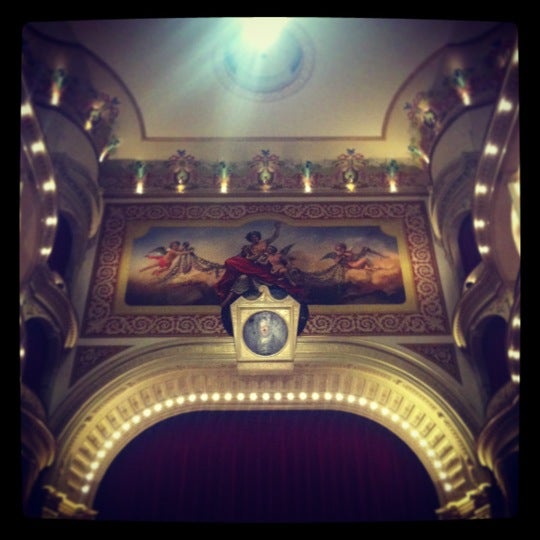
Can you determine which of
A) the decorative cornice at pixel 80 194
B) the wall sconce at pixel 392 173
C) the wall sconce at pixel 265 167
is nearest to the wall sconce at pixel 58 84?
the decorative cornice at pixel 80 194

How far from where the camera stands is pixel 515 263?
20.4 feet

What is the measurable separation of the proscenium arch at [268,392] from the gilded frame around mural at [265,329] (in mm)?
135

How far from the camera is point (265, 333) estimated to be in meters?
6.66

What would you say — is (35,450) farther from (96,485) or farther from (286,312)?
(286,312)

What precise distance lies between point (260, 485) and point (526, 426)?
3.09 meters

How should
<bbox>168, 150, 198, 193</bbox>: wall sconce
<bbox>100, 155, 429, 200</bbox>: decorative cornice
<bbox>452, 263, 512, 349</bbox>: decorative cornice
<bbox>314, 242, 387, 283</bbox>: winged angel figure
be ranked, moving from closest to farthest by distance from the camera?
1. <bbox>452, 263, 512, 349</bbox>: decorative cornice
2. <bbox>314, 242, 387, 283</bbox>: winged angel figure
3. <bbox>100, 155, 429, 200</bbox>: decorative cornice
4. <bbox>168, 150, 198, 193</bbox>: wall sconce

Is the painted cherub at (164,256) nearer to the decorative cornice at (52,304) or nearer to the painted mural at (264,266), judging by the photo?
the painted mural at (264,266)

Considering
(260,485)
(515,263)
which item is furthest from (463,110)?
(260,485)

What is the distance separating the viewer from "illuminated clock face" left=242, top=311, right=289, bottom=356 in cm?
664

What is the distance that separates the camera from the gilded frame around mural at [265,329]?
6629mm

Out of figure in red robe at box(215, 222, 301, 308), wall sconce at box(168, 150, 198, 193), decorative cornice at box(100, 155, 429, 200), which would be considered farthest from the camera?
wall sconce at box(168, 150, 198, 193)

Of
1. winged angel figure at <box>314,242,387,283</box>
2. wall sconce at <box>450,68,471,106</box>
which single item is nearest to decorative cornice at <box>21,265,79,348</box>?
winged angel figure at <box>314,242,387,283</box>

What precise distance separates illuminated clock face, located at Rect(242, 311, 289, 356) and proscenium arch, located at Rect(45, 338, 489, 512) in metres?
0.21

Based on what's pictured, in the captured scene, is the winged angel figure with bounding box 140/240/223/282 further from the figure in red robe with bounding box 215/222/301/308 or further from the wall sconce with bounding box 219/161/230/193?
the wall sconce with bounding box 219/161/230/193
